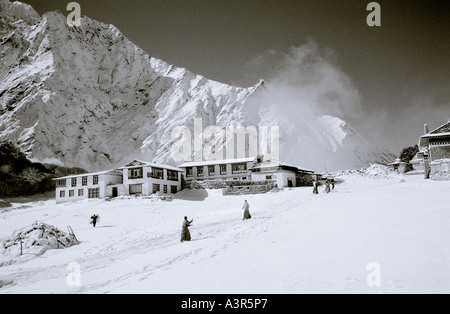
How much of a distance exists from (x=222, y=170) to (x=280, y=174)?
48.3 ft

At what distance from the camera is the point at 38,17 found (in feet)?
504

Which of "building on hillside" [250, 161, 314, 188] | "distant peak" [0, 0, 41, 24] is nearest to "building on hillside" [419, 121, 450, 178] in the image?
"building on hillside" [250, 161, 314, 188]

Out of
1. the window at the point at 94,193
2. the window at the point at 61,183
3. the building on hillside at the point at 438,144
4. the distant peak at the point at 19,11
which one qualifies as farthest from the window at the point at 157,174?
the distant peak at the point at 19,11

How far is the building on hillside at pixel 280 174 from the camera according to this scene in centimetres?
5372

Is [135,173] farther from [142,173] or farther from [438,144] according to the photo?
[438,144]

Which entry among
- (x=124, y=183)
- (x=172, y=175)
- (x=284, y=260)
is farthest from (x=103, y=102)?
(x=284, y=260)

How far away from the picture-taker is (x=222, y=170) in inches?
2549

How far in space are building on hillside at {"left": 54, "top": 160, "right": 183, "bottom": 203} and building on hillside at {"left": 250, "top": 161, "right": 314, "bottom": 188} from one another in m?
15.1

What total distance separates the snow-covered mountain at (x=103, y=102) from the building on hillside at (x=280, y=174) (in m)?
54.8

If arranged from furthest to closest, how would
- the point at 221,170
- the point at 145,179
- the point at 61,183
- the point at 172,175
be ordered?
the point at 221,170 < the point at 61,183 < the point at 172,175 < the point at 145,179

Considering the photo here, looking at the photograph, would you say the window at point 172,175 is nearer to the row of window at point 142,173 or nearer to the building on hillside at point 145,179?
the building on hillside at point 145,179

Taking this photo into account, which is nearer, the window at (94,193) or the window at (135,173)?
the window at (135,173)

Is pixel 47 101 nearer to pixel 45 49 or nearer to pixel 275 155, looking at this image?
pixel 45 49
